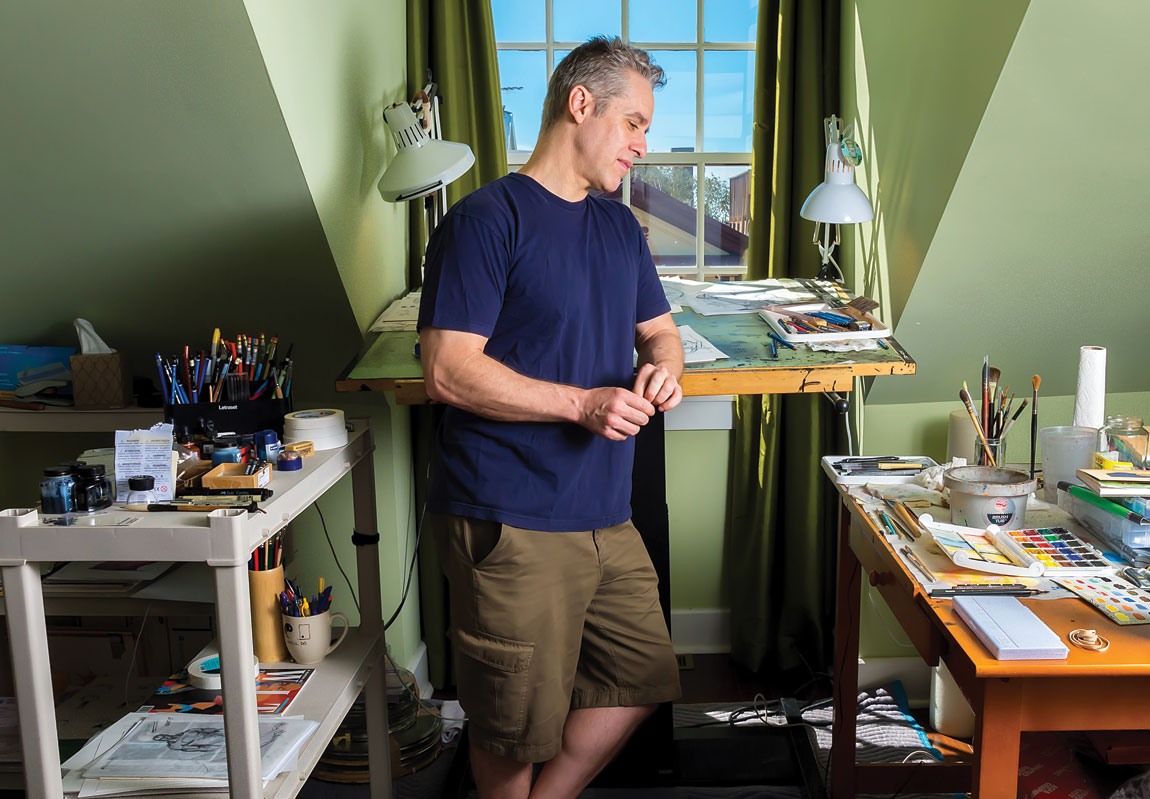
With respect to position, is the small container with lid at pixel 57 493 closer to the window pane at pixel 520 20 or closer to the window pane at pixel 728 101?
the window pane at pixel 520 20

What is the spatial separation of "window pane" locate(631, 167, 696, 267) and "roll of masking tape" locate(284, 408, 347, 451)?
5.10ft

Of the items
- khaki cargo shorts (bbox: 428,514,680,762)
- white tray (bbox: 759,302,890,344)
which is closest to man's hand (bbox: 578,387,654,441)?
khaki cargo shorts (bbox: 428,514,680,762)

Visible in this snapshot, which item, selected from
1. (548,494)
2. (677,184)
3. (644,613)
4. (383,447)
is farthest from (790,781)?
(677,184)

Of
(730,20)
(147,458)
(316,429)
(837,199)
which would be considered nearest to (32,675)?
(147,458)

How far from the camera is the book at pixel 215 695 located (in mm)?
1771

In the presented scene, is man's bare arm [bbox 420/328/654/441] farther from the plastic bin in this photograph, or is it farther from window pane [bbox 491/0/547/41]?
window pane [bbox 491/0/547/41]

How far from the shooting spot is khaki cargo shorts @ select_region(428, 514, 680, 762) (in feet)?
5.80

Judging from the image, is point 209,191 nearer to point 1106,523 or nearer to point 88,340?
point 88,340

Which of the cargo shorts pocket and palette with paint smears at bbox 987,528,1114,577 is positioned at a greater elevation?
palette with paint smears at bbox 987,528,1114,577

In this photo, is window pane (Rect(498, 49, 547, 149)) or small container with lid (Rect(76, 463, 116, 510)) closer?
small container with lid (Rect(76, 463, 116, 510))

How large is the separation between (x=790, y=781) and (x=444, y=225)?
1644mm

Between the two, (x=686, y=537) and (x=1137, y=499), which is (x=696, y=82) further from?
(x=1137, y=499)

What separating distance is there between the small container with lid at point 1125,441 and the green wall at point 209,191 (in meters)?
1.62

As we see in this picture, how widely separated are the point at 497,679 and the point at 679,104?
6.67ft
